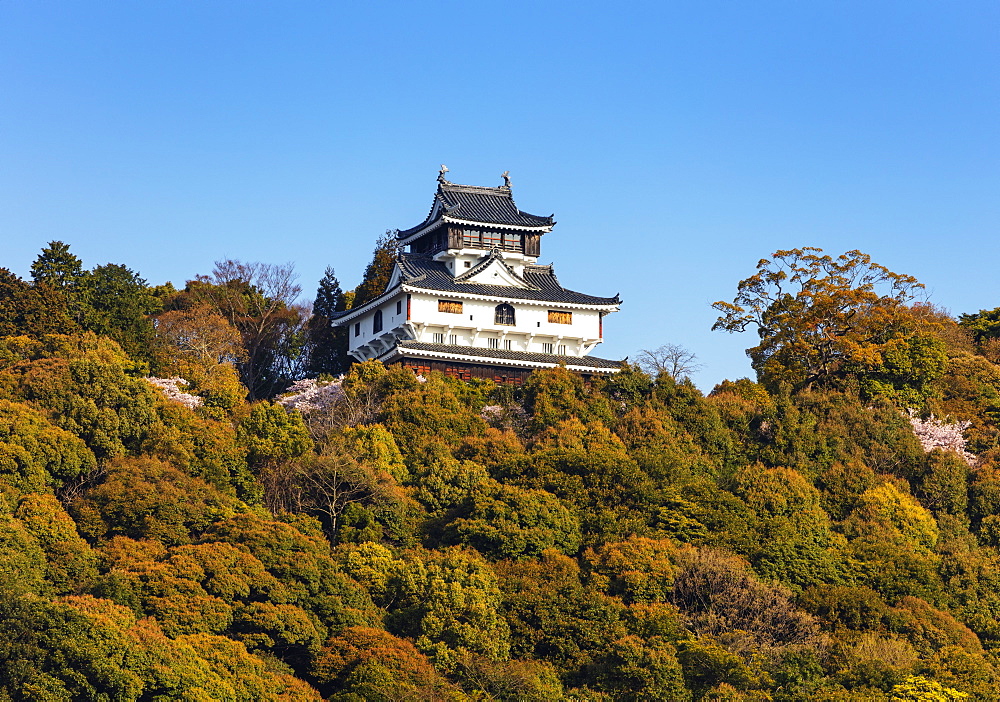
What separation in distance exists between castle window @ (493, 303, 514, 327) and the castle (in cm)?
4

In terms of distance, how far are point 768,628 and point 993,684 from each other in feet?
20.4

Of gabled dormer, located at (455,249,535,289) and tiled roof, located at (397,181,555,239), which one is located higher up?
tiled roof, located at (397,181,555,239)

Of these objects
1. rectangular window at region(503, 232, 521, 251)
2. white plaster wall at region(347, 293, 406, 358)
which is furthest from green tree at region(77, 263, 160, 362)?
rectangular window at region(503, 232, 521, 251)

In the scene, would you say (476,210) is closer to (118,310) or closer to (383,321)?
(383,321)

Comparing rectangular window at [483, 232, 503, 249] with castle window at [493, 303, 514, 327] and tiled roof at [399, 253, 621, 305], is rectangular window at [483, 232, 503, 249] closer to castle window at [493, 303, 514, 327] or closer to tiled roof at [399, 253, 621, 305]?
tiled roof at [399, 253, 621, 305]

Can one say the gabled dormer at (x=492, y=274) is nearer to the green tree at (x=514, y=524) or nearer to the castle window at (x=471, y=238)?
the castle window at (x=471, y=238)

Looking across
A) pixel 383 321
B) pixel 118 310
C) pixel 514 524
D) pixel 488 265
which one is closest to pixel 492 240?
pixel 488 265

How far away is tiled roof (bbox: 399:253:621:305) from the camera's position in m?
69.6

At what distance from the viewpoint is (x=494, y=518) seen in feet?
173

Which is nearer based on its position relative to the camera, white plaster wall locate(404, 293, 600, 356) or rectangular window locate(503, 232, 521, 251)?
white plaster wall locate(404, 293, 600, 356)

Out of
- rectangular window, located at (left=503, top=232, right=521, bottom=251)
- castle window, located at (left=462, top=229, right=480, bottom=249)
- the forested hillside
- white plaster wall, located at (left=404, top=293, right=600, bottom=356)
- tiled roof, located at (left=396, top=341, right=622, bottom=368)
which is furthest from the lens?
rectangular window, located at (left=503, top=232, right=521, bottom=251)

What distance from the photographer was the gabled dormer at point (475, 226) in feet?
240

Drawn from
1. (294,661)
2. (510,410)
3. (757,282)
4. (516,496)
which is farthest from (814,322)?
(294,661)

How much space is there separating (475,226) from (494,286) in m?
3.41
